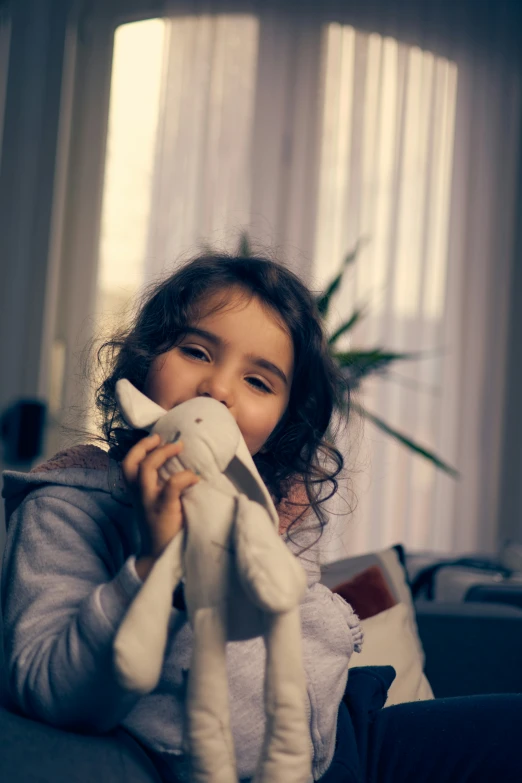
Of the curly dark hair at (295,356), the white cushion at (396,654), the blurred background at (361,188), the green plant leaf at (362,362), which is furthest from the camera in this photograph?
the blurred background at (361,188)

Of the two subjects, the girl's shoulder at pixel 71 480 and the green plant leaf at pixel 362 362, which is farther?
the green plant leaf at pixel 362 362

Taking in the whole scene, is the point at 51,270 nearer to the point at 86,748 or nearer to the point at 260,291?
the point at 260,291

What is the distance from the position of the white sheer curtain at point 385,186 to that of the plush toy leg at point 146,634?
2330 mm

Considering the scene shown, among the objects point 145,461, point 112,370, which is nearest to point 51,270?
point 112,370

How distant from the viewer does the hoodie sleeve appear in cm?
55

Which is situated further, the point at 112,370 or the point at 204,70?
the point at 204,70

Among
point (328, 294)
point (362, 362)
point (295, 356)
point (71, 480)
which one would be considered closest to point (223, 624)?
point (71, 480)

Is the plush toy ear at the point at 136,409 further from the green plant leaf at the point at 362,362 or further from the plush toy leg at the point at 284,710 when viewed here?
the green plant leaf at the point at 362,362

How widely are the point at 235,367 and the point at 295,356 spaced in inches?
5.8

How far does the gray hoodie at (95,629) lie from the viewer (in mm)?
561

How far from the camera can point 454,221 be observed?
3240mm

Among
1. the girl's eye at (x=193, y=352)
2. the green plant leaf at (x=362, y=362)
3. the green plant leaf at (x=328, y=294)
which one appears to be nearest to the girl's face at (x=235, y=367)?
the girl's eye at (x=193, y=352)

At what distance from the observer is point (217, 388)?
0.72 m

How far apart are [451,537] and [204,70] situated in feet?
7.25
